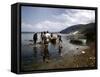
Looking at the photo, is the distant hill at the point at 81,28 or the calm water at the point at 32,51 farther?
the distant hill at the point at 81,28

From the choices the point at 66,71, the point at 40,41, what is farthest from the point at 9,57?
the point at 66,71

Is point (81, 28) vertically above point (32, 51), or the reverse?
point (81, 28)

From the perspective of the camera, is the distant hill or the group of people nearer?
the group of people

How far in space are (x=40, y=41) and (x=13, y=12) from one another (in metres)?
0.33

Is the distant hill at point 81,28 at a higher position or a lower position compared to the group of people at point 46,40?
higher

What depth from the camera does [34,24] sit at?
7.47 ft

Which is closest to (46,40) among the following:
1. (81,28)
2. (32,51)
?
(32,51)

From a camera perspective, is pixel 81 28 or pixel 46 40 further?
pixel 81 28

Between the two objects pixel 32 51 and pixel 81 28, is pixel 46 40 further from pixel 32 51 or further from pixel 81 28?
pixel 81 28

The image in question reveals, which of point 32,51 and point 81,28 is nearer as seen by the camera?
point 32,51

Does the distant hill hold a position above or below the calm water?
above

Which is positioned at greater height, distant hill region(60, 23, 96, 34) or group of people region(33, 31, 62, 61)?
distant hill region(60, 23, 96, 34)

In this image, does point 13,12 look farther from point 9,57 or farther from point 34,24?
point 9,57

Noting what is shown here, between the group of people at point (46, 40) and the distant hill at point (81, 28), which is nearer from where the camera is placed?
the group of people at point (46, 40)
